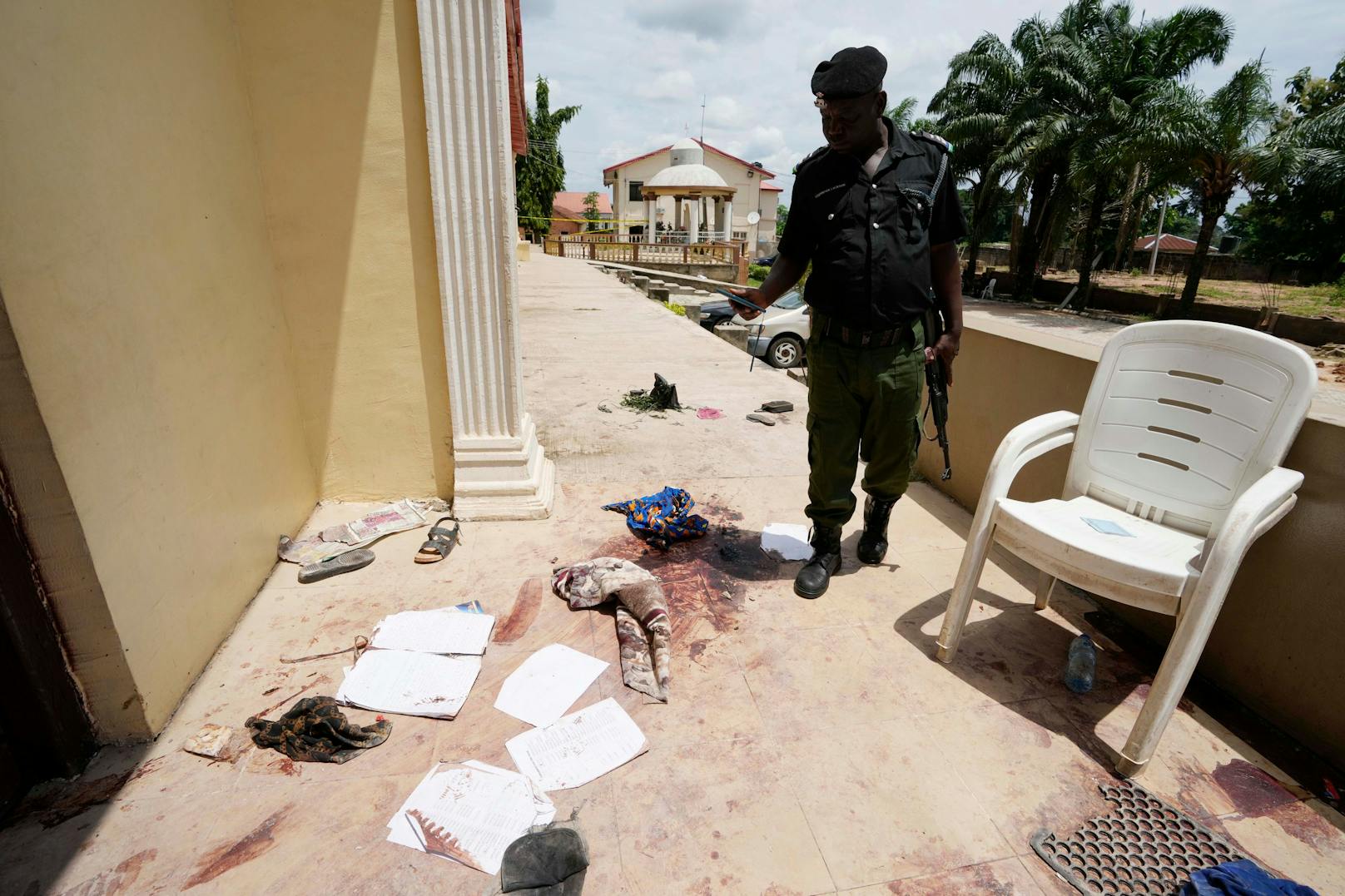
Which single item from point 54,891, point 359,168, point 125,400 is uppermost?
point 359,168

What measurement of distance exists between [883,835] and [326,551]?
264 centimetres

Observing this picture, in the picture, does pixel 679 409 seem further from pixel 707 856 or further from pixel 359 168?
pixel 707 856

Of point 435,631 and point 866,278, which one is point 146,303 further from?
point 866,278

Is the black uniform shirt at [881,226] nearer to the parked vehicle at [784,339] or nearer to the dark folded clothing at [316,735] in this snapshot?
the dark folded clothing at [316,735]

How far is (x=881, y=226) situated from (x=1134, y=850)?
2.14 metres

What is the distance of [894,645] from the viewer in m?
2.54

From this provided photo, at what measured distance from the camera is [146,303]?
2.06 m

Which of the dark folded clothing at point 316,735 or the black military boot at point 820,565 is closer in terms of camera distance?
the dark folded clothing at point 316,735

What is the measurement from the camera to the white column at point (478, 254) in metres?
2.77

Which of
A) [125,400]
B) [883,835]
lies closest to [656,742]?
[883,835]

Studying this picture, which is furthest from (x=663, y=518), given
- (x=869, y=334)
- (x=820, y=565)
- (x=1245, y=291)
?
(x=1245, y=291)

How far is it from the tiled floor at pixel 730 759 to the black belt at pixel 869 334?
1129 millimetres

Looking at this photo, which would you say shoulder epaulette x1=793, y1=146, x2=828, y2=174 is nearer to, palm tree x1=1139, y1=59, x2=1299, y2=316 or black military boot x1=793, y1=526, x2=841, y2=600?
black military boot x1=793, y1=526, x2=841, y2=600

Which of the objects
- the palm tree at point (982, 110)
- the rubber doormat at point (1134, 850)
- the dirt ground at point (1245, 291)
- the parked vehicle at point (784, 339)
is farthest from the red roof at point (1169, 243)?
the rubber doormat at point (1134, 850)
